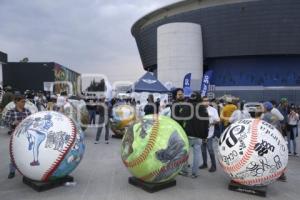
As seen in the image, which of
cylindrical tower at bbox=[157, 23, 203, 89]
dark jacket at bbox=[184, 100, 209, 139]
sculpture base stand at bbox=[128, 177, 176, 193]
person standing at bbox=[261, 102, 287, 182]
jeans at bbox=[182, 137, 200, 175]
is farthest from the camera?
cylindrical tower at bbox=[157, 23, 203, 89]

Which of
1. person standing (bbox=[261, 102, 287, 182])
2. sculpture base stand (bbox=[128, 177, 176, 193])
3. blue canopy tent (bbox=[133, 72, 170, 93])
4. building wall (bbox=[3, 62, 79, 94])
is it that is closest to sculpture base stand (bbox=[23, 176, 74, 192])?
sculpture base stand (bbox=[128, 177, 176, 193])

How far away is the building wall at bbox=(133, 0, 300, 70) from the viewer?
4800cm

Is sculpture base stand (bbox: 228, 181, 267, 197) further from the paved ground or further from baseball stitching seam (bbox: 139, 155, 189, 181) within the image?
baseball stitching seam (bbox: 139, 155, 189, 181)

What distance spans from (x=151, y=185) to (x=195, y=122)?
1.79 meters

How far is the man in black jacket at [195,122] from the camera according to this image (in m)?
7.46

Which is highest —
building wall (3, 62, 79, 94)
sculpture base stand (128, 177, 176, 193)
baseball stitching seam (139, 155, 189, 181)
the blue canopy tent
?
building wall (3, 62, 79, 94)

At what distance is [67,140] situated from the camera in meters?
6.38

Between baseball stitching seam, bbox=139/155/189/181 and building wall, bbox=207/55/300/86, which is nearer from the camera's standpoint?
baseball stitching seam, bbox=139/155/189/181

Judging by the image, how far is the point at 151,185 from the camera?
6.45 metres

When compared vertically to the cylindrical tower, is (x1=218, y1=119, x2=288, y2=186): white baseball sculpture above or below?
below

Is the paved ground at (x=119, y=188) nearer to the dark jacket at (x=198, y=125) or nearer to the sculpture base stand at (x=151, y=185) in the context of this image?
the sculpture base stand at (x=151, y=185)

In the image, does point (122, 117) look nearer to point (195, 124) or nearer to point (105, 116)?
point (105, 116)

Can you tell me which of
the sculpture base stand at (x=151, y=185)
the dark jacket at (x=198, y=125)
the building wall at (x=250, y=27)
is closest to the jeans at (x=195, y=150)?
the dark jacket at (x=198, y=125)

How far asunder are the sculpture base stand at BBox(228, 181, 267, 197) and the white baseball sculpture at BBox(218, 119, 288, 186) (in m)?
0.10
